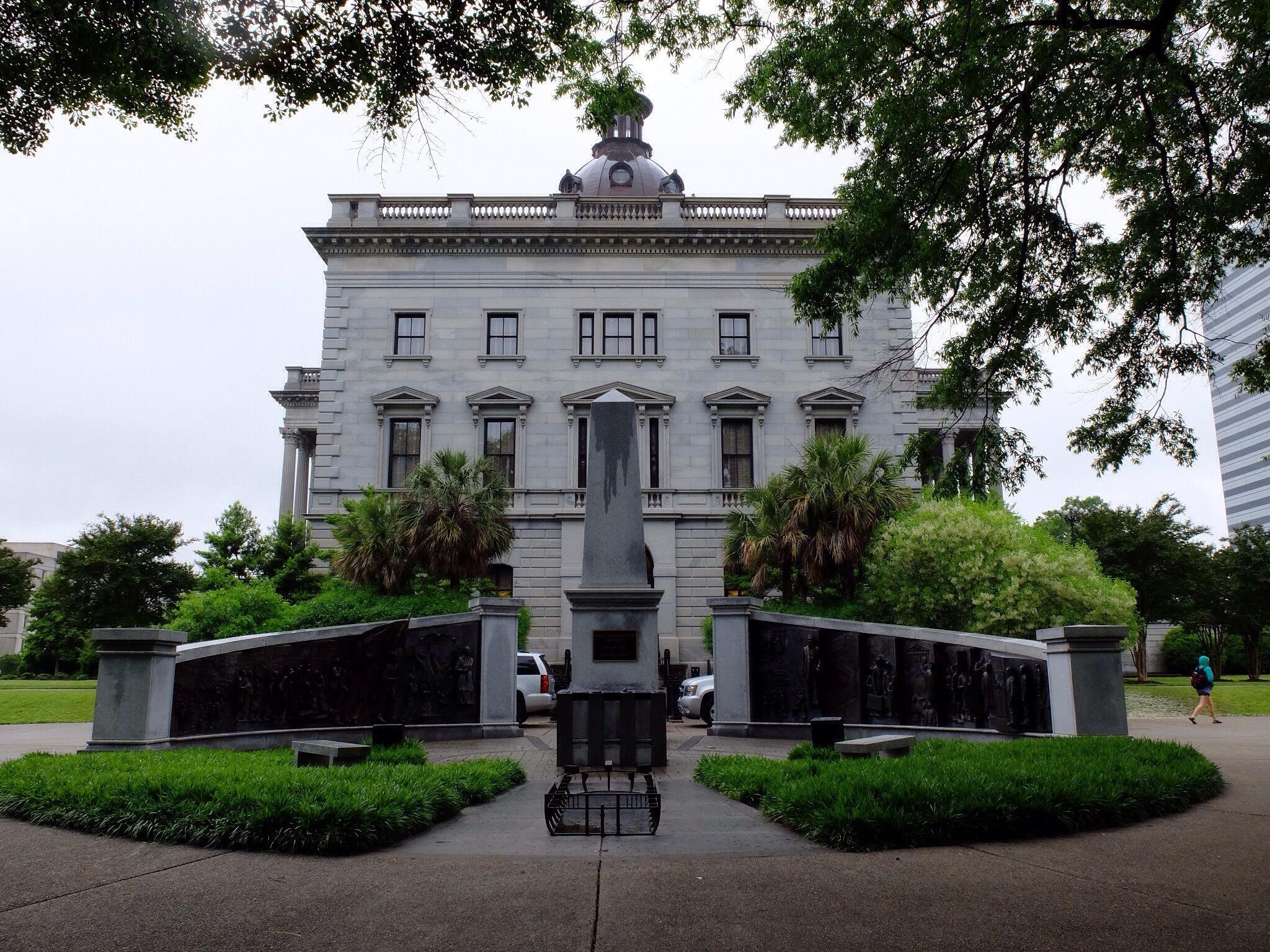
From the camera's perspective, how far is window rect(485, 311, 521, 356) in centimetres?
3497

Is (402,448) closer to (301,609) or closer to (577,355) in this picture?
(577,355)

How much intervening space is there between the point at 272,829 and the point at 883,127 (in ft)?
30.8

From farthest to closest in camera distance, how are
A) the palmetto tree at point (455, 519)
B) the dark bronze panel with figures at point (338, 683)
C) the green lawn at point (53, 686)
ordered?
the green lawn at point (53, 686) < the palmetto tree at point (455, 519) < the dark bronze panel with figures at point (338, 683)

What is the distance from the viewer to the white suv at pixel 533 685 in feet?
72.7

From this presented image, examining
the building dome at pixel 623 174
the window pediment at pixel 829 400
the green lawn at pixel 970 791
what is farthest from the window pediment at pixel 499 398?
the building dome at pixel 623 174

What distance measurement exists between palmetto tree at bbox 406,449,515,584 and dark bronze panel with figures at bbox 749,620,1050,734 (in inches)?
435

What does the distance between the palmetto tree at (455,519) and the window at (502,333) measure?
836cm

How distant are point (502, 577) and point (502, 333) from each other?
355 inches

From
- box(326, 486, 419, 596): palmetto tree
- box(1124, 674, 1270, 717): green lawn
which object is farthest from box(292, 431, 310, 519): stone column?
box(1124, 674, 1270, 717): green lawn

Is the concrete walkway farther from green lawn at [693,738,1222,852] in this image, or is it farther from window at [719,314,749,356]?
window at [719,314,749,356]


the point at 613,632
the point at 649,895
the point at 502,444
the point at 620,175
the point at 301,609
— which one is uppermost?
the point at 620,175

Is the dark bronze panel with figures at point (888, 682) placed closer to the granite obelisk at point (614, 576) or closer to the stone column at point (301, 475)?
the granite obelisk at point (614, 576)

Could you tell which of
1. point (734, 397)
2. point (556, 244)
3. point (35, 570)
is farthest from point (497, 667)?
point (35, 570)

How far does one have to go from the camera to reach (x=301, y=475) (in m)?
46.3
